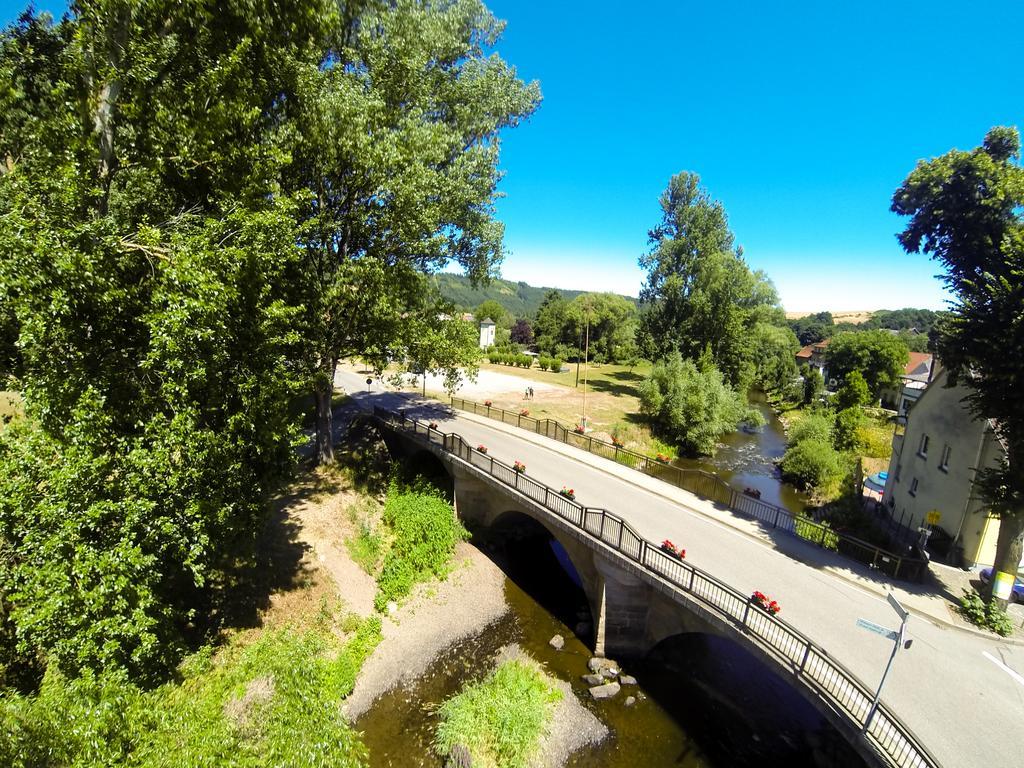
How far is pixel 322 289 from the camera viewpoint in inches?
569

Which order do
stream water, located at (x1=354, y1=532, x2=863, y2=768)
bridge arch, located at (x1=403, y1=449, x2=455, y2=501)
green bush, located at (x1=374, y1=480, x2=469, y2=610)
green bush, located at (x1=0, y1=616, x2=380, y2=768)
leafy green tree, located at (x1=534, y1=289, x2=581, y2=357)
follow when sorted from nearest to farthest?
green bush, located at (x1=0, y1=616, x2=380, y2=768) → stream water, located at (x1=354, y1=532, x2=863, y2=768) → green bush, located at (x1=374, y1=480, x2=469, y2=610) → bridge arch, located at (x1=403, y1=449, x2=455, y2=501) → leafy green tree, located at (x1=534, y1=289, x2=581, y2=357)

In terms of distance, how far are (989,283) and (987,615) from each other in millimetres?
8312

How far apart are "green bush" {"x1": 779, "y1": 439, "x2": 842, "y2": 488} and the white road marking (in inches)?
751

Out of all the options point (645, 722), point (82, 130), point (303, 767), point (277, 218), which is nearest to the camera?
point (303, 767)

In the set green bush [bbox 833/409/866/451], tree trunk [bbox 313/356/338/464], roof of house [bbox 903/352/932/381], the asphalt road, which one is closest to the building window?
the asphalt road

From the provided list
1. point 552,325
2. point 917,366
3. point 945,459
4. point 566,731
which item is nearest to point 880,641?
point 566,731

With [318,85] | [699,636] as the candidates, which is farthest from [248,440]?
[699,636]

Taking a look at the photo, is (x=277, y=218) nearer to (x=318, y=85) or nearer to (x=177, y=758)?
(x=318, y=85)

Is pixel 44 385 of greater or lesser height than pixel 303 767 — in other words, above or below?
above

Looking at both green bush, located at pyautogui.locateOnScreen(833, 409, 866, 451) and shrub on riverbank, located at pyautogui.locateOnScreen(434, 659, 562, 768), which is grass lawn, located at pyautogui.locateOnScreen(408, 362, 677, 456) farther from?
shrub on riverbank, located at pyautogui.locateOnScreen(434, 659, 562, 768)

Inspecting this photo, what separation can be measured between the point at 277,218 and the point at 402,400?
77.2 feet

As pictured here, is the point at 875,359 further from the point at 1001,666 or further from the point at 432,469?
the point at 432,469

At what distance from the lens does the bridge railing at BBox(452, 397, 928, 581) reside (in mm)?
12688

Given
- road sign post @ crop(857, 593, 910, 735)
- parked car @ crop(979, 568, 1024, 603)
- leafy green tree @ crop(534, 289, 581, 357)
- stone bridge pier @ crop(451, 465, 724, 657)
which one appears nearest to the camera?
road sign post @ crop(857, 593, 910, 735)
